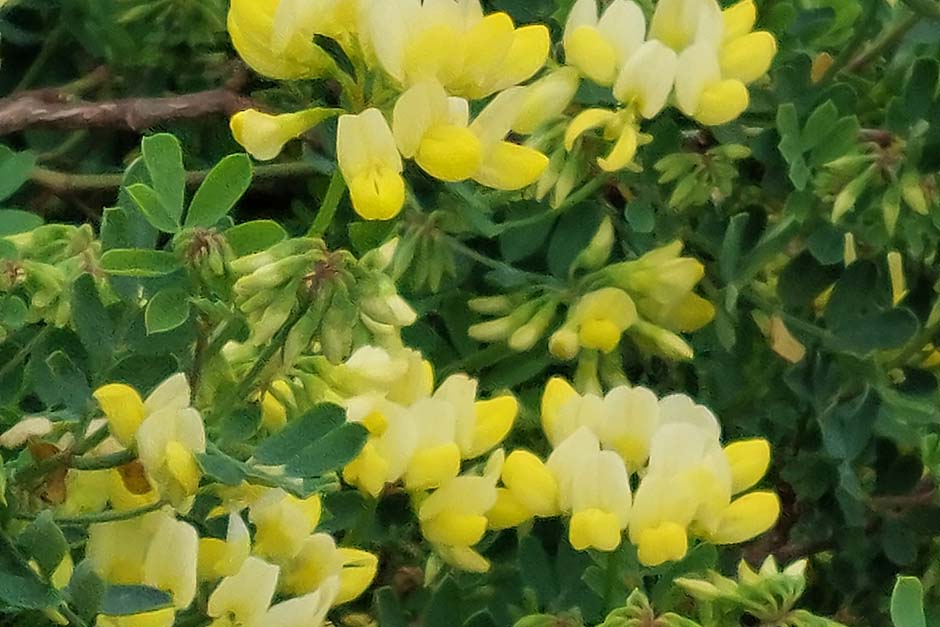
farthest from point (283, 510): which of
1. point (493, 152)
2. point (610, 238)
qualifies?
point (610, 238)

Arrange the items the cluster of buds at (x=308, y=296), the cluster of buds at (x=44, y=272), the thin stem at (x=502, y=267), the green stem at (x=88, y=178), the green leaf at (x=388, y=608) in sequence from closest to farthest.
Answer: the cluster of buds at (x=308, y=296) → the cluster of buds at (x=44, y=272) → the green leaf at (x=388, y=608) → the thin stem at (x=502, y=267) → the green stem at (x=88, y=178)

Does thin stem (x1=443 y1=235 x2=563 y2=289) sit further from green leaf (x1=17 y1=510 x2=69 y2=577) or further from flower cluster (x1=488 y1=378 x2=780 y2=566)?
green leaf (x1=17 y1=510 x2=69 y2=577)

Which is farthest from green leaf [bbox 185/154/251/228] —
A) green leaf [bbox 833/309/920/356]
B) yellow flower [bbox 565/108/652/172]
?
green leaf [bbox 833/309/920/356]

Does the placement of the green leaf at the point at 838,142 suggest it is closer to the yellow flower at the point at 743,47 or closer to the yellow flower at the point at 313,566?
the yellow flower at the point at 743,47

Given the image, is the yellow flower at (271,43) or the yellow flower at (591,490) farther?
the yellow flower at (591,490)

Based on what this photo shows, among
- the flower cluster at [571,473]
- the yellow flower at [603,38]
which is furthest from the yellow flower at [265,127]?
the yellow flower at [603,38]

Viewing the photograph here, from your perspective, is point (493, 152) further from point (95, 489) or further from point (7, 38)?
point (7, 38)

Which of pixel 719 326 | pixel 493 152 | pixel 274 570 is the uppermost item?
pixel 493 152
